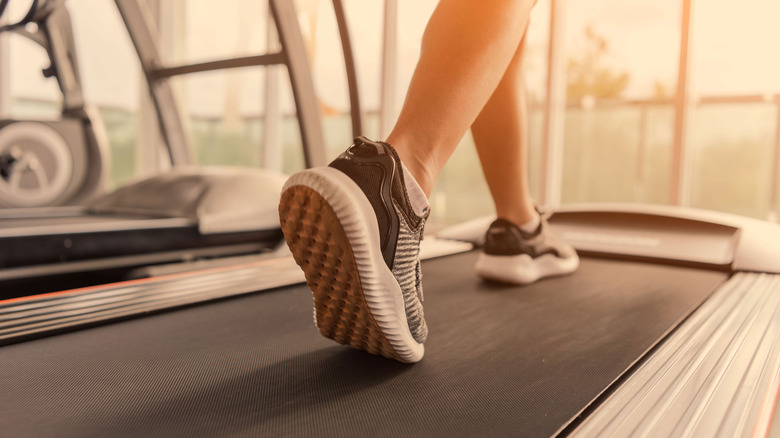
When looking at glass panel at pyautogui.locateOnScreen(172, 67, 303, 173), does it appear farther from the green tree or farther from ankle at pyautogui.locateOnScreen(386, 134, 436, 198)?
ankle at pyautogui.locateOnScreen(386, 134, 436, 198)

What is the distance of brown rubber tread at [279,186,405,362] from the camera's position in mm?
591

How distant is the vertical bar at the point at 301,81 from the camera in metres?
2.12

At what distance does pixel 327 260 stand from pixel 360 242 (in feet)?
0.17

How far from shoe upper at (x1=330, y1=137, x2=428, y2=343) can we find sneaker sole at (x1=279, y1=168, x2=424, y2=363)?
2 cm

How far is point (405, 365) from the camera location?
28.3 inches

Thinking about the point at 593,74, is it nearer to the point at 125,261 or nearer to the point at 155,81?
the point at 155,81

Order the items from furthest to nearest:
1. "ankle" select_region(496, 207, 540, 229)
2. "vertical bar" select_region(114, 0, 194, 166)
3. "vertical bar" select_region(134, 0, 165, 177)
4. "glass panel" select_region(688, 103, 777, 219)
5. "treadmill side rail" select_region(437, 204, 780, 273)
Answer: "vertical bar" select_region(134, 0, 165, 177)
"glass panel" select_region(688, 103, 777, 219)
"vertical bar" select_region(114, 0, 194, 166)
"treadmill side rail" select_region(437, 204, 780, 273)
"ankle" select_region(496, 207, 540, 229)

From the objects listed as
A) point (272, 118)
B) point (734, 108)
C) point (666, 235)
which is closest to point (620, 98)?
point (734, 108)

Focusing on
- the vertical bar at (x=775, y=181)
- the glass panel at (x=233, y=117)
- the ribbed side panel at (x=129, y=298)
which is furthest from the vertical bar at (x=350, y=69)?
the vertical bar at (x=775, y=181)

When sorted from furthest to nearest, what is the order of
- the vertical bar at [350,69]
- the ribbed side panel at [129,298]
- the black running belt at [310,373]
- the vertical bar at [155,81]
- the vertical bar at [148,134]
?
the vertical bar at [148,134] → the vertical bar at [155,81] → the vertical bar at [350,69] → the ribbed side panel at [129,298] → the black running belt at [310,373]

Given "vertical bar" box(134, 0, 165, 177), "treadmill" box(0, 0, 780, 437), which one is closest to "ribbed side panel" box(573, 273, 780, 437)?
"treadmill" box(0, 0, 780, 437)

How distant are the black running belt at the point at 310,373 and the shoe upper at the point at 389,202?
0.40ft

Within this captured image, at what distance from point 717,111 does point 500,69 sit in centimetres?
270

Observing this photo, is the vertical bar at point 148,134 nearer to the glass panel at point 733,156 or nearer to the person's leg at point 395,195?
the glass panel at point 733,156
